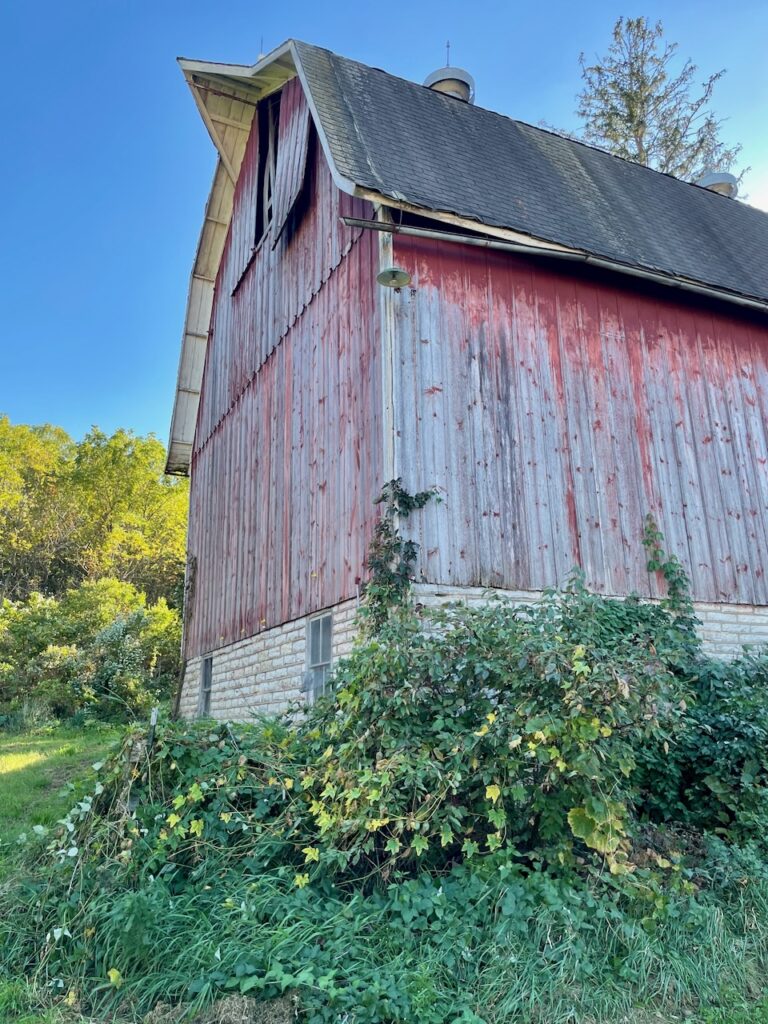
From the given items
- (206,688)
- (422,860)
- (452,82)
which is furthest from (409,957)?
(452,82)

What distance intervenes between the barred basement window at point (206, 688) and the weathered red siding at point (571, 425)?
6.36 metres

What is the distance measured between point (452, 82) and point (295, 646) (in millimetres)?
9462

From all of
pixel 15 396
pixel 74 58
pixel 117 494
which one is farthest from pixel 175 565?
pixel 74 58

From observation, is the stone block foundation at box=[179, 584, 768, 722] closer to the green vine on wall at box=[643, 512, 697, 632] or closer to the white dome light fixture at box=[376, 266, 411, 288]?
the green vine on wall at box=[643, 512, 697, 632]

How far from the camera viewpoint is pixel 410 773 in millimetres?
4395

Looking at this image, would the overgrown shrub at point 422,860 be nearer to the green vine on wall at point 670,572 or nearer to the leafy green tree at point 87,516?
the green vine on wall at point 670,572

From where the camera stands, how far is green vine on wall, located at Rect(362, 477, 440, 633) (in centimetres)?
694

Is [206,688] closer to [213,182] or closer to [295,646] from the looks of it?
[295,646]

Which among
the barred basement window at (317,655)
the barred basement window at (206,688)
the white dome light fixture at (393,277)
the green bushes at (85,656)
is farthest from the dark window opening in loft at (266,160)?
the green bushes at (85,656)

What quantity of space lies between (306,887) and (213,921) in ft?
1.80

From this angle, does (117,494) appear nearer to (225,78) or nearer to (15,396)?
(15,396)

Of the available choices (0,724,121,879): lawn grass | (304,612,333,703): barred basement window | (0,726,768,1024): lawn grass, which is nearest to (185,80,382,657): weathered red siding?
(304,612,333,703): barred basement window

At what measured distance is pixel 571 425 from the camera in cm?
865

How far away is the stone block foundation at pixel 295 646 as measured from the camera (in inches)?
300
